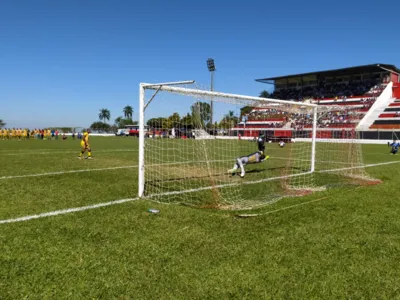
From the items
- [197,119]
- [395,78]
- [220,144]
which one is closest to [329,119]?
[220,144]

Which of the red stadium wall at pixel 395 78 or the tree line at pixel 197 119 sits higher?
the red stadium wall at pixel 395 78

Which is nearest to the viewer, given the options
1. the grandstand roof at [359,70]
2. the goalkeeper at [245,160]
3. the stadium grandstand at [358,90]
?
the goalkeeper at [245,160]

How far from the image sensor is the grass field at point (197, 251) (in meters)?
3.13

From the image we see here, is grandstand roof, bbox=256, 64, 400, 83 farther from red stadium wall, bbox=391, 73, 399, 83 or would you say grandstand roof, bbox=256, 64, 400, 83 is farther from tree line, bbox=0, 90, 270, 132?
tree line, bbox=0, 90, 270, 132

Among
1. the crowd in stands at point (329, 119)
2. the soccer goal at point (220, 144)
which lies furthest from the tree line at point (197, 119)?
the crowd in stands at point (329, 119)

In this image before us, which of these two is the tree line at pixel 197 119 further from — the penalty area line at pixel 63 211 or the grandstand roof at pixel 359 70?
the grandstand roof at pixel 359 70

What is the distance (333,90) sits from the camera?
61.7 meters

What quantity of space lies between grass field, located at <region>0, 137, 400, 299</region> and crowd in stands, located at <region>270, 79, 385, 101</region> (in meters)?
51.4

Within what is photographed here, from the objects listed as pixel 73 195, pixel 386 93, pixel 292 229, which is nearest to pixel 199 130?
pixel 73 195

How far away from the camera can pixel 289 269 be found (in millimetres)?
3562

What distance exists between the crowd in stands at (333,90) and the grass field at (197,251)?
5140 cm

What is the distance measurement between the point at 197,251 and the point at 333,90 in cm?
6402

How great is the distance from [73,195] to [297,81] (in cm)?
6644

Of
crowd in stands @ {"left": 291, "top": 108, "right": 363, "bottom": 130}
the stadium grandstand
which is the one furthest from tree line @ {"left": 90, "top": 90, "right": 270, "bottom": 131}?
the stadium grandstand
